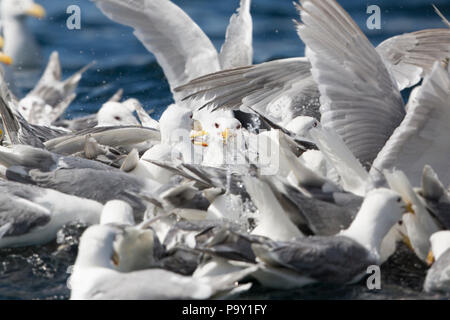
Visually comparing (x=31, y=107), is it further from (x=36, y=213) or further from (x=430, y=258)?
(x=430, y=258)

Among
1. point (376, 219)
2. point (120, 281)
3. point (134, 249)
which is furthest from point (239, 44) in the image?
point (120, 281)

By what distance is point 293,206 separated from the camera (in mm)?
4984

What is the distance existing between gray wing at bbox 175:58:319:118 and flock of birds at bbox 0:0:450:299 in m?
0.01

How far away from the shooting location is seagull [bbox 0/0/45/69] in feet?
43.5

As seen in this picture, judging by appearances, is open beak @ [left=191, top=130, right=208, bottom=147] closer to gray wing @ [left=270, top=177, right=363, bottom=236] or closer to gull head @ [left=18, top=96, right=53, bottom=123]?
gray wing @ [left=270, top=177, right=363, bottom=236]

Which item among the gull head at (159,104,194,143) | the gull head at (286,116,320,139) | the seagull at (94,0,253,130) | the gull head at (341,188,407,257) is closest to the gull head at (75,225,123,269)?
the gull head at (341,188,407,257)

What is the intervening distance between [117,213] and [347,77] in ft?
5.82

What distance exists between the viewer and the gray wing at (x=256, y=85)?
22.1 feet

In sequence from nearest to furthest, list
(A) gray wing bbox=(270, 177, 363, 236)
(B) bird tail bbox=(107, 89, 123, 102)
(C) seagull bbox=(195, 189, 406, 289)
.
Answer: (C) seagull bbox=(195, 189, 406, 289) → (A) gray wing bbox=(270, 177, 363, 236) → (B) bird tail bbox=(107, 89, 123, 102)

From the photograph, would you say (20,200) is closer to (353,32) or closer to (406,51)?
(353,32)

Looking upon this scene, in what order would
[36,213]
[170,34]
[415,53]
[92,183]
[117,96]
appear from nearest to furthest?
[36,213]
[92,183]
[415,53]
[170,34]
[117,96]

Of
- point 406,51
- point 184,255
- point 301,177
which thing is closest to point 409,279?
point 301,177

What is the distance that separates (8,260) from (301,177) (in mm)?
1630

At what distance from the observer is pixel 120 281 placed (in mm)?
4359
